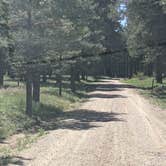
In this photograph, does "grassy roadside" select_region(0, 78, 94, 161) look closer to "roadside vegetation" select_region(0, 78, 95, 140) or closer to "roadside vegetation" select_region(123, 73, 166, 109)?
"roadside vegetation" select_region(0, 78, 95, 140)

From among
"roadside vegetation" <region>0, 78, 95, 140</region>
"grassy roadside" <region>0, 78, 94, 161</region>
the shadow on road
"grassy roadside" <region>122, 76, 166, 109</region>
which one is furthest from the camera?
"grassy roadside" <region>122, 76, 166, 109</region>

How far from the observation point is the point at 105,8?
191 ft

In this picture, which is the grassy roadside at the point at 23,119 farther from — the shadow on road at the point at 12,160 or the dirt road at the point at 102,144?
the dirt road at the point at 102,144

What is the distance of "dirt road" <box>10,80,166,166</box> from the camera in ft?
39.8

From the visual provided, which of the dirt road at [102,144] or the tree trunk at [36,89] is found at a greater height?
the tree trunk at [36,89]

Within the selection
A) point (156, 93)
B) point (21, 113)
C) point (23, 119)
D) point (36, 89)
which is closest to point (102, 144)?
point (23, 119)

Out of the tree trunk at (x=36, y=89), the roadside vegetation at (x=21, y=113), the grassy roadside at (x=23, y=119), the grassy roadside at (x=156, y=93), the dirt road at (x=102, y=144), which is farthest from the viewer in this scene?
the grassy roadside at (x=156, y=93)

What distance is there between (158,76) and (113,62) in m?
59.0

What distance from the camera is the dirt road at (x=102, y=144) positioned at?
12117 mm

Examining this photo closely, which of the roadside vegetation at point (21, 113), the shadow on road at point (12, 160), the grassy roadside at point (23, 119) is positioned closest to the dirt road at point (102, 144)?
the shadow on road at point (12, 160)

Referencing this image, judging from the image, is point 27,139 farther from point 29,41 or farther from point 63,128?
point 29,41

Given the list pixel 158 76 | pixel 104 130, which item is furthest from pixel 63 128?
pixel 158 76

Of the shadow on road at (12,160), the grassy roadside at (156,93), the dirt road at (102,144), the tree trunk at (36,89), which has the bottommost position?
the grassy roadside at (156,93)

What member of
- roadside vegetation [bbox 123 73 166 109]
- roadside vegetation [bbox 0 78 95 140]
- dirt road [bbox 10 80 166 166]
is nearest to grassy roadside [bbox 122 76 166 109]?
roadside vegetation [bbox 123 73 166 109]
